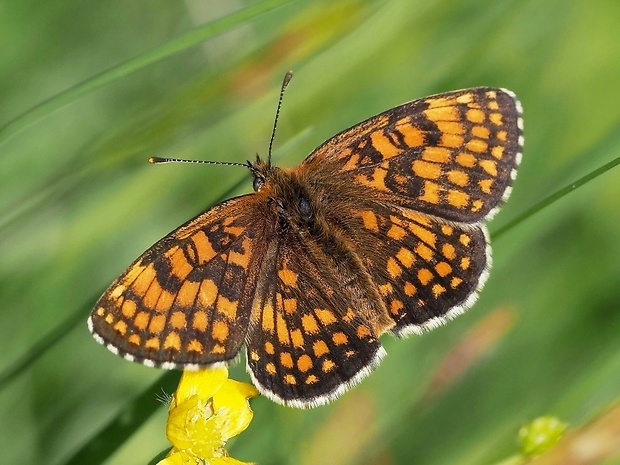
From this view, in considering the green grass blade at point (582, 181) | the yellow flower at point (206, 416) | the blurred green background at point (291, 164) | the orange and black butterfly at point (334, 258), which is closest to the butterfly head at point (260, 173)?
the orange and black butterfly at point (334, 258)

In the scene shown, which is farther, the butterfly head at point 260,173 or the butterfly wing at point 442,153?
the butterfly head at point 260,173

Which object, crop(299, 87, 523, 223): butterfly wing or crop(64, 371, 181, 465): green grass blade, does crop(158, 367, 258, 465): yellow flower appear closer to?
crop(64, 371, 181, 465): green grass blade

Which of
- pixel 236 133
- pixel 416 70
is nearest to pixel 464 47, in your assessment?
pixel 416 70

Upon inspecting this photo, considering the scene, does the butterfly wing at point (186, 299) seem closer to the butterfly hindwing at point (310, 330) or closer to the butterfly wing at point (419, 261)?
the butterfly hindwing at point (310, 330)

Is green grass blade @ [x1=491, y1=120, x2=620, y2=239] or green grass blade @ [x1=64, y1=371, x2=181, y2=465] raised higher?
green grass blade @ [x1=64, y1=371, x2=181, y2=465]

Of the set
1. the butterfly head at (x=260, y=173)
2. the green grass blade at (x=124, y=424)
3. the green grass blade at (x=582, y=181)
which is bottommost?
the green grass blade at (x=582, y=181)

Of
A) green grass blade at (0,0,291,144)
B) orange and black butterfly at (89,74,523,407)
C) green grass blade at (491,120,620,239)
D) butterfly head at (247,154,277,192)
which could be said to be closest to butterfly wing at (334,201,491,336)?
orange and black butterfly at (89,74,523,407)

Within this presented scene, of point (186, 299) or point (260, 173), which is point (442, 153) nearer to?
point (260, 173)

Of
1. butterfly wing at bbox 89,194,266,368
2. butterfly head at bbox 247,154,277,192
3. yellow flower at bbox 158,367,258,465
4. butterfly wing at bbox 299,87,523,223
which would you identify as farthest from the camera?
butterfly head at bbox 247,154,277,192
